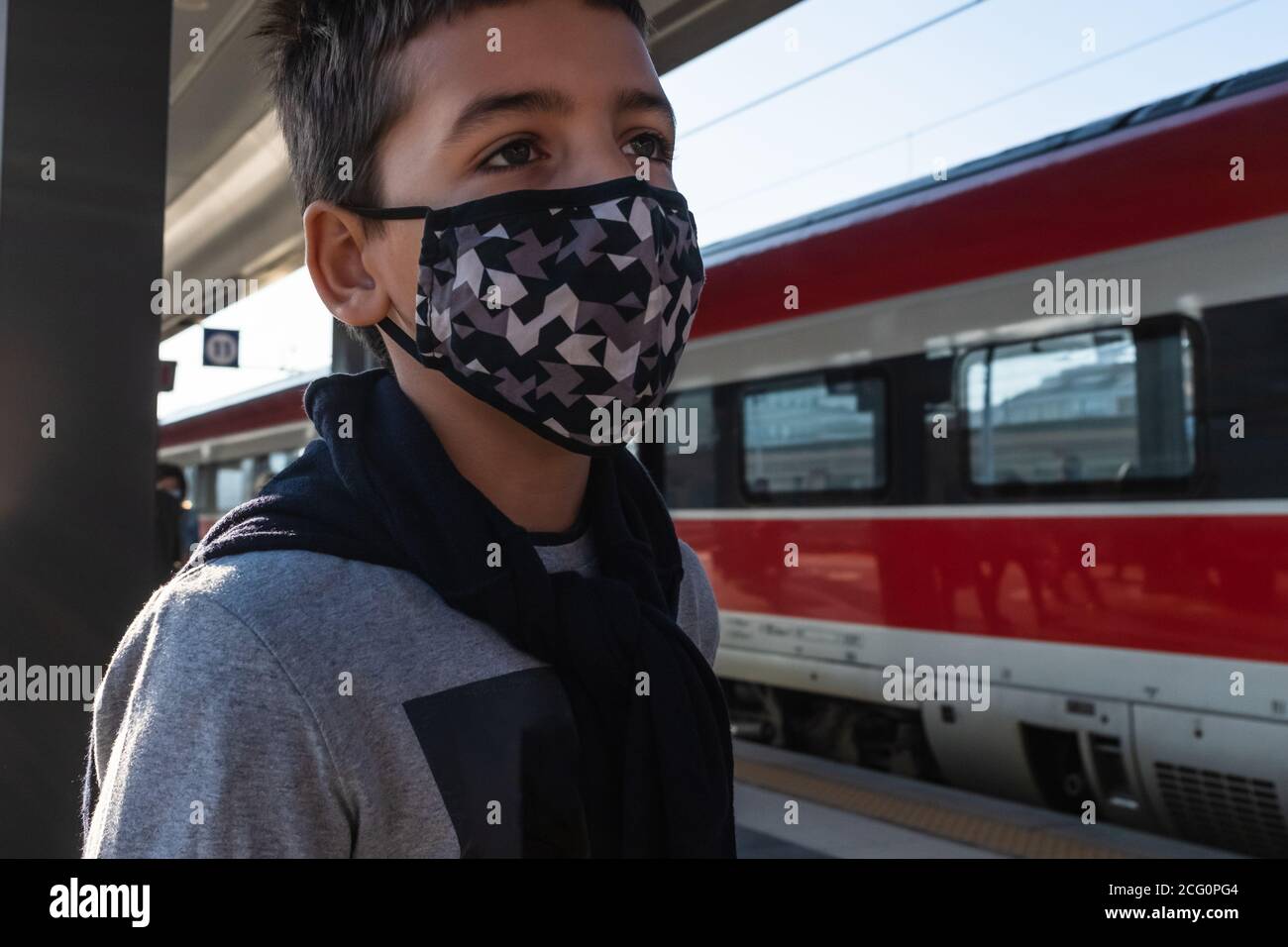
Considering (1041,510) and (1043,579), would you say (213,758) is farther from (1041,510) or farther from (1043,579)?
(1041,510)

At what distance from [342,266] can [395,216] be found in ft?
0.36

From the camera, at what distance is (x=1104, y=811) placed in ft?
17.3

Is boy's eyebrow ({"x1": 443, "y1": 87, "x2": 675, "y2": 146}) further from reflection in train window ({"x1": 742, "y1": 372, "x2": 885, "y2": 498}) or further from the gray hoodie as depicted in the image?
reflection in train window ({"x1": 742, "y1": 372, "x2": 885, "y2": 498})

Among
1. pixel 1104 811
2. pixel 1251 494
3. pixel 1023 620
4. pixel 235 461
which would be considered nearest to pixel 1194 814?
pixel 1104 811

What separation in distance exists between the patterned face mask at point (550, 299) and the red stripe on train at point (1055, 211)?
8.97ft

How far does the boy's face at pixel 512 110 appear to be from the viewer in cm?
120

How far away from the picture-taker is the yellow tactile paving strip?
495 centimetres

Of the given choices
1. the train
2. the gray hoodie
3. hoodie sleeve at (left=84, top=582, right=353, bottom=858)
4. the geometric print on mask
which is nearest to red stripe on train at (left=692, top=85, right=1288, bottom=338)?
the train

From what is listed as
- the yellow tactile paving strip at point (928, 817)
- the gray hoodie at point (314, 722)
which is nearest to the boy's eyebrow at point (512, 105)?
the gray hoodie at point (314, 722)

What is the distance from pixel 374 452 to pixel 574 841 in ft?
1.38

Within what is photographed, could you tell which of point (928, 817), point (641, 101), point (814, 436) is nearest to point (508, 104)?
point (641, 101)

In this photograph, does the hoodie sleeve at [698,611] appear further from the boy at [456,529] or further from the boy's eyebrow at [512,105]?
the boy's eyebrow at [512,105]

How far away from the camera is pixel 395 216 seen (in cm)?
127
